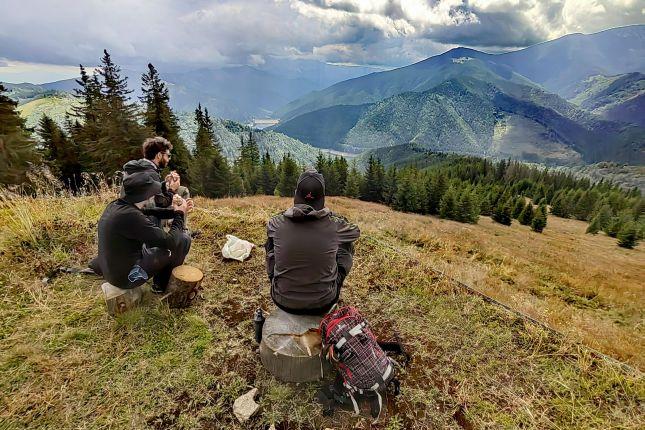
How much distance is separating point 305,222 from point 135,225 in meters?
2.27

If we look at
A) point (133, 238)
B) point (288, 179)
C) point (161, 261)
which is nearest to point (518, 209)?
point (288, 179)

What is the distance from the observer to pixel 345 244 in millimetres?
4172

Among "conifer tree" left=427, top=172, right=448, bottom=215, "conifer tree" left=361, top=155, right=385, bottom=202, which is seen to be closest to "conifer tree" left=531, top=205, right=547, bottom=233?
"conifer tree" left=427, top=172, right=448, bottom=215

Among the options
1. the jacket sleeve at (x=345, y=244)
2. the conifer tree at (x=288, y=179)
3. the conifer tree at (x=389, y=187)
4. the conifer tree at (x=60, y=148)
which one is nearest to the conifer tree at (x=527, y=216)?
the conifer tree at (x=389, y=187)

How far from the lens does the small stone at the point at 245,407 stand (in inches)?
131

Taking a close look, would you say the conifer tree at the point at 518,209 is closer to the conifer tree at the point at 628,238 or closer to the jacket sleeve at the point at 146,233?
the conifer tree at the point at 628,238

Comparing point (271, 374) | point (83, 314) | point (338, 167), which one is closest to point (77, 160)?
point (83, 314)

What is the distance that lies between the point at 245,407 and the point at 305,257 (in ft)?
5.89

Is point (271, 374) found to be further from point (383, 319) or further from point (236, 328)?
point (383, 319)

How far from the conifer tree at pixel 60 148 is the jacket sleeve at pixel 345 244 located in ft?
114

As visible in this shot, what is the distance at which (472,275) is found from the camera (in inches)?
287

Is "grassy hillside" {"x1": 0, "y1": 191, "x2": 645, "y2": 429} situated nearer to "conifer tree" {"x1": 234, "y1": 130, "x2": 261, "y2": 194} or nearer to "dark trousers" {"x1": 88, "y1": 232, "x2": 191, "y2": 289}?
"dark trousers" {"x1": 88, "y1": 232, "x2": 191, "y2": 289}

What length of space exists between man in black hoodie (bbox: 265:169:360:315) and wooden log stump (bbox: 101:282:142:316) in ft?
7.46

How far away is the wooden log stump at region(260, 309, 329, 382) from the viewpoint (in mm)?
3658
